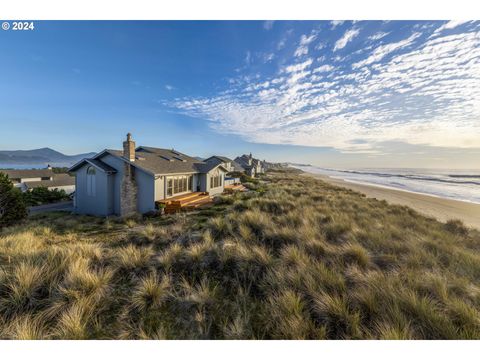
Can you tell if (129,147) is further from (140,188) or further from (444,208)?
(444,208)

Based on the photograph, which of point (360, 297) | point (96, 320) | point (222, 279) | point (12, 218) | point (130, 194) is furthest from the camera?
point (130, 194)

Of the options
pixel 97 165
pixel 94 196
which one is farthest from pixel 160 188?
pixel 94 196

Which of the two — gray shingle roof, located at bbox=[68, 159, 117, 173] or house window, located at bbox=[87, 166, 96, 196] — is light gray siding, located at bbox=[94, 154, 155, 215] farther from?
house window, located at bbox=[87, 166, 96, 196]

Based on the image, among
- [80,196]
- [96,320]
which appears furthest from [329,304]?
[80,196]

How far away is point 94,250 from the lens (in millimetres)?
5094

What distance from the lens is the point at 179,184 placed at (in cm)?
1725

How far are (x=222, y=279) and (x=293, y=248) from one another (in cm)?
203

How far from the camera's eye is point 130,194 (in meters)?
13.6

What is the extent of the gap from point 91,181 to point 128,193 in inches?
122

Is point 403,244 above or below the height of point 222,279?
above

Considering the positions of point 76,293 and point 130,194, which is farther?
point 130,194

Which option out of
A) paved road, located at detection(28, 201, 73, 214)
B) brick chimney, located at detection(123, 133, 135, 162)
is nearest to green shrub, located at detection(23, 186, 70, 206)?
paved road, located at detection(28, 201, 73, 214)

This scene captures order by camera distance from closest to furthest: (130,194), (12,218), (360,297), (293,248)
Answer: (360,297), (293,248), (12,218), (130,194)

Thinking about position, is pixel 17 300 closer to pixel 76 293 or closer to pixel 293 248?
pixel 76 293
